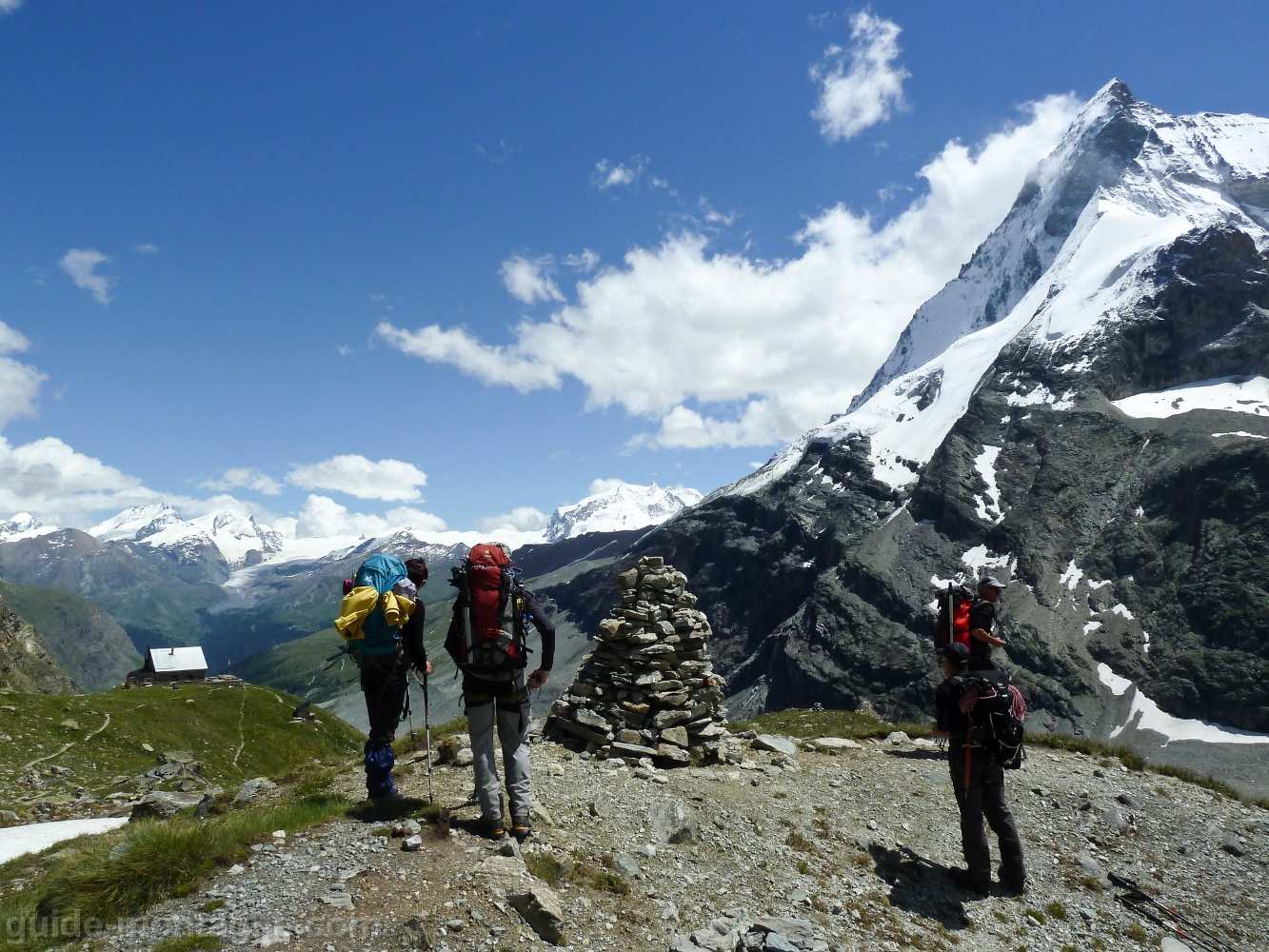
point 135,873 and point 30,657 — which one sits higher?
point 135,873

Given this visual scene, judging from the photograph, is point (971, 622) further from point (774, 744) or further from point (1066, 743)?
point (1066, 743)

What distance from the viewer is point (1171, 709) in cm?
15525

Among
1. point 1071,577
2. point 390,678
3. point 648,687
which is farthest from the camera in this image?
point 1071,577

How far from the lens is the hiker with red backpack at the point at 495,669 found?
386 inches

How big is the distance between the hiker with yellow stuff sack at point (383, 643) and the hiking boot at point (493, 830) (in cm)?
209

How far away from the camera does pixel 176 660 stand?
10625cm

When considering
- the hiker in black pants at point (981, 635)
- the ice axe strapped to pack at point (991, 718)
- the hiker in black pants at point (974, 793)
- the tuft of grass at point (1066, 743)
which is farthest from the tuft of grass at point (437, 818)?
the tuft of grass at point (1066, 743)

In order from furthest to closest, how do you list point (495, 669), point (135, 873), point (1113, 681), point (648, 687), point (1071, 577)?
point (1071, 577) → point (1113, 681) → point (648, 687) → point (495, 669) → point (135, 873)

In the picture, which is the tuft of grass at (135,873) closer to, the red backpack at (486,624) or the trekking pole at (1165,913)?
the red backpack at (486,624)

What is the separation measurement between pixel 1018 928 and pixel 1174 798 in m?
9.44

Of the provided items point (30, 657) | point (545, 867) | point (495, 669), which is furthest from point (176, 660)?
point (545, 867)

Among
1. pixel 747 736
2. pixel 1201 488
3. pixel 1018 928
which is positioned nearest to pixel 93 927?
pixel 1018 928

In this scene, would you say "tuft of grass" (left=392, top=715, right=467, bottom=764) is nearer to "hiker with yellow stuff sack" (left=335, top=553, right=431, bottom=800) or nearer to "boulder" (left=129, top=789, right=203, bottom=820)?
"hiker with yellow stuff sack" (left=335, top=553, right=431, bottom=800)

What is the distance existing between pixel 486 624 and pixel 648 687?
7.88 metres
